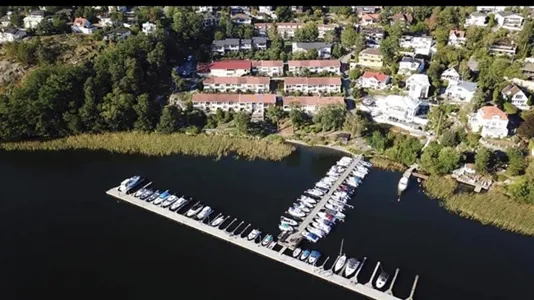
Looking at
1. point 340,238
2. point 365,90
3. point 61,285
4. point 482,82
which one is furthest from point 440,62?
point 61,285

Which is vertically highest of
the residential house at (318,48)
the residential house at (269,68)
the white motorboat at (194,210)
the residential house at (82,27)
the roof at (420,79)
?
the residential house at (82,27)

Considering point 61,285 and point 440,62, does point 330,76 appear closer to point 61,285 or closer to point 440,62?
point 440,62

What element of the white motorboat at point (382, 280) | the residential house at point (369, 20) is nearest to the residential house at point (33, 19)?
the residential house at point (369, 20)

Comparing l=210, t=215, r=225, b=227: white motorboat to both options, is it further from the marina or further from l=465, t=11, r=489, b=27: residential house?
l=465, t=11, r=489, b=27: residential house

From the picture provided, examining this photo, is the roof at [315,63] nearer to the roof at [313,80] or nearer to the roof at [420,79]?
the roof at [313,80]

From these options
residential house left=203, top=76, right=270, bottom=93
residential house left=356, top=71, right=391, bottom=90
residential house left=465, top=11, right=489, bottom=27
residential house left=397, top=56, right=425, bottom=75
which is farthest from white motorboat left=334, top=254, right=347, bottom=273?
residential house left=465, top=11, right=489, bottom=27
